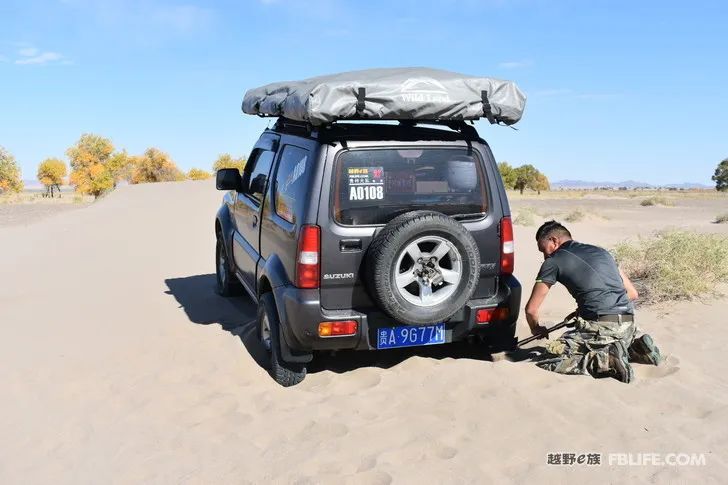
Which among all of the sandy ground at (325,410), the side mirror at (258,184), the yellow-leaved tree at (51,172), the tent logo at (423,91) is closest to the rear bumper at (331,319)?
the sandy ground at (325,410)

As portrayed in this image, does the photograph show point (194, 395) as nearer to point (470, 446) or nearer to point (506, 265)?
point (470, 446)

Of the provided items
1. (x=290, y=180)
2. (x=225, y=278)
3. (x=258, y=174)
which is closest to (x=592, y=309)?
(x=290, y=180)

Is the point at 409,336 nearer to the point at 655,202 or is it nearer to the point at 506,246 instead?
the point at 506,246

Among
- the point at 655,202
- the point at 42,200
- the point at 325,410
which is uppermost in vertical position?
the point at 325,410

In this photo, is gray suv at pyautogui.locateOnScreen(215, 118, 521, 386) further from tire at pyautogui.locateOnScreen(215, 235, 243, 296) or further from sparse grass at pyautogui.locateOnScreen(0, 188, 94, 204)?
sparse grass at pyautogui.locateOnScreen(0, 188, 94, 204)

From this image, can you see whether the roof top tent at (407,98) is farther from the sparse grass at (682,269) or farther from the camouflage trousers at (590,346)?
the sparse grass at (682,269)

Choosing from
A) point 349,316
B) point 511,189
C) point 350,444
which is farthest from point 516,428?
point 511,189

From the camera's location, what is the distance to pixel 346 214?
182 inches

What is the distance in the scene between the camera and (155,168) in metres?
76.5

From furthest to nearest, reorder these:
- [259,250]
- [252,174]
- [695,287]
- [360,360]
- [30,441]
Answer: [695,287] → [252,174] → [259,250] → [360,360] → [30,441]

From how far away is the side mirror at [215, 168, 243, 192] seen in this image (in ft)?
21.7

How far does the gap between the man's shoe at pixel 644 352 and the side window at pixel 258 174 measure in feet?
10.7

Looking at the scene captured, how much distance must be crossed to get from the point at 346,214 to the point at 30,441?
255cm

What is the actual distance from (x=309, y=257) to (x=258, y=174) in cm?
208
